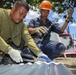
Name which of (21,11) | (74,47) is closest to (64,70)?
(21,11)

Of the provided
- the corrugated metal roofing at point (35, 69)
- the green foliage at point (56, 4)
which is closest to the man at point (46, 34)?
the corrugated metal roofing at point (35, 69)

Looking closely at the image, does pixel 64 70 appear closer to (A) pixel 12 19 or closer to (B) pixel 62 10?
(A) pixel 12 19

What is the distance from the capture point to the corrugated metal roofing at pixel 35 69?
2.63 meters

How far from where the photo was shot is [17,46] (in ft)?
12.6

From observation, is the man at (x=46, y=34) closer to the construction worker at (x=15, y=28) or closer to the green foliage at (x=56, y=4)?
the construction worker at (x=15, y=28)

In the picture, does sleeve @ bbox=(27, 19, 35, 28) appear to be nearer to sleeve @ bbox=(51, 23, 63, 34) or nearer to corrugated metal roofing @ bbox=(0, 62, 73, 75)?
sleeve @ bbox=(51, 23, 63, 34)

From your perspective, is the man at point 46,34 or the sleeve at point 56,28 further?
the sleeve at point 56,28

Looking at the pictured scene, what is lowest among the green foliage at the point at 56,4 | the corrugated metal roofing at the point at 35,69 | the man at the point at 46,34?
the green foliage at the point at 56,4

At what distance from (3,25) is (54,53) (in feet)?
4.99

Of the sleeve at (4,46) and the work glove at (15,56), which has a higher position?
the sleeve at (4,46)

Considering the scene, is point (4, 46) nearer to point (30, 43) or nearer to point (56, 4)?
point (30, 43)

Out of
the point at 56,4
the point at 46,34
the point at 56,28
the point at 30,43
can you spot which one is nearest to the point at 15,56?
the point at 30,43

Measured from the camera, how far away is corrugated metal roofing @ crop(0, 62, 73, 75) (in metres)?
2.63

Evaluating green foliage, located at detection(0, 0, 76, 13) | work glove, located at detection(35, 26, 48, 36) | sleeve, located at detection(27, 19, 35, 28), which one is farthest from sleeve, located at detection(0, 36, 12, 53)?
green foliage, located at detection(0, 0, 76, 13)
